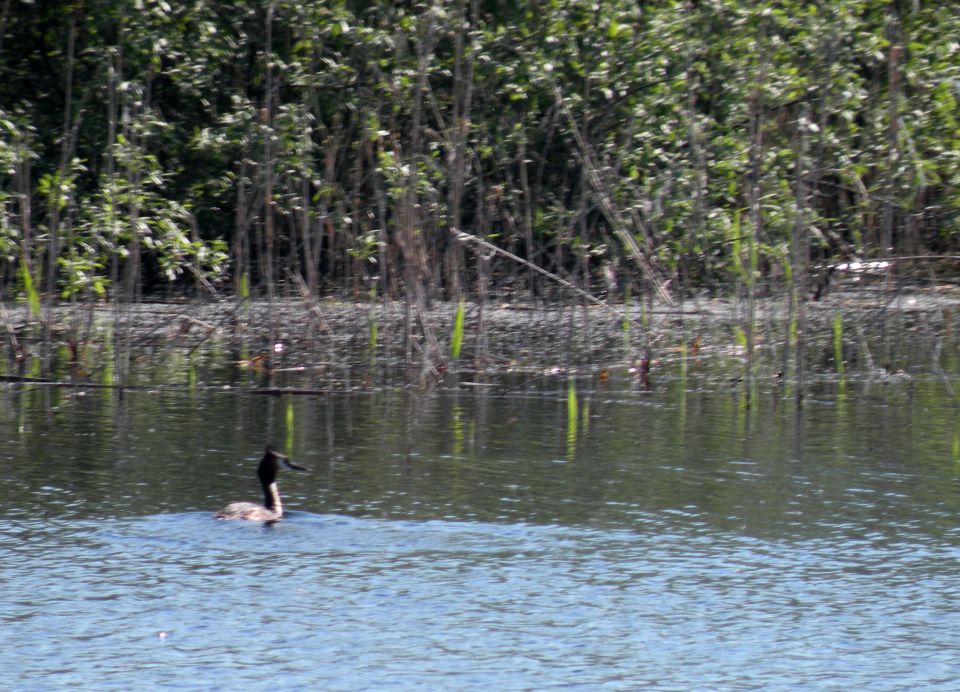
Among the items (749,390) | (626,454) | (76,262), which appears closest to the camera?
(626,454)

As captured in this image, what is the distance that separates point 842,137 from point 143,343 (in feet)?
19.4

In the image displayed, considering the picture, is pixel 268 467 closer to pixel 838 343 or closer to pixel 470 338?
pixel 838 343

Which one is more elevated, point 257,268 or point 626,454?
point 257,268

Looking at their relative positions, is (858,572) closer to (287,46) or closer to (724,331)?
(724,331)

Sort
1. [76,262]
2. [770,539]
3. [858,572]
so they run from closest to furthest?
[858,572] → [770,539] → [76,262]

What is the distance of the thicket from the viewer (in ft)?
40.1

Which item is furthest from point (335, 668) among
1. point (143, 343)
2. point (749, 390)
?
point (143, 343)

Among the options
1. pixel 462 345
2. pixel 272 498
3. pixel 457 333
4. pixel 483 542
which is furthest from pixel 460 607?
Result: pixel 462 345

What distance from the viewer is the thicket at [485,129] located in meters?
12.2

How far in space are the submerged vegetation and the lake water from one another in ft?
7.71

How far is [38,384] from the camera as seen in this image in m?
10.3

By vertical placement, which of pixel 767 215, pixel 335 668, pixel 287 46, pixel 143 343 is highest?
pixel 287 46

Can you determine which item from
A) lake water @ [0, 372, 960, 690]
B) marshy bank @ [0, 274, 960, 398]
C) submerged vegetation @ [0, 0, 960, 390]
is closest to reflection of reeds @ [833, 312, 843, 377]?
marshy bank @ [0, 274, 960, 398]

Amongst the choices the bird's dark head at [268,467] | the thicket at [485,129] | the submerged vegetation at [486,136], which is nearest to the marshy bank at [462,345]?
the submerged vegetation at [486,136]
